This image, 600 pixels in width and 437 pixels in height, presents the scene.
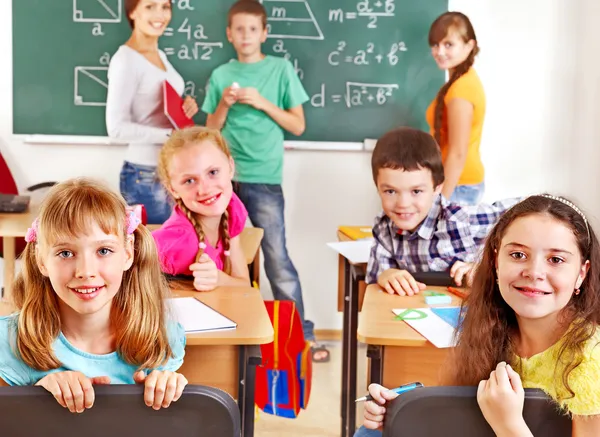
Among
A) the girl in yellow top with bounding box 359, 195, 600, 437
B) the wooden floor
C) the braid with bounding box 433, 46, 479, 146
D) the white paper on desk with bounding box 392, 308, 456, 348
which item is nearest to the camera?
the girl in yellow top with bounding box 359, 195, 600, 437

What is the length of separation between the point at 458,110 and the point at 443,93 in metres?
0.16

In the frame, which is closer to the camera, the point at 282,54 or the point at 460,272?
the point at 460,272

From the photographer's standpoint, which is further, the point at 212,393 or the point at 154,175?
the point at 154,175

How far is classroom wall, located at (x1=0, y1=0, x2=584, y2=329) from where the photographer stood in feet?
14.0

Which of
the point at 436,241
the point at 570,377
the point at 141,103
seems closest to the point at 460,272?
the point at 436,241

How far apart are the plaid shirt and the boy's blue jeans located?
159 cm

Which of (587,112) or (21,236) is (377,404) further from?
(587,112)

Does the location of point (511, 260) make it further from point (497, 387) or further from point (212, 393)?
point (212, 393)

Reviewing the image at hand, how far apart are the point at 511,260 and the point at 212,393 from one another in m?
0.62

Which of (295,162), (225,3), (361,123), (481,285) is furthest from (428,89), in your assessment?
(481,285)

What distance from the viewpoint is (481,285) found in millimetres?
1618

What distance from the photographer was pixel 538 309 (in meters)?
1.48

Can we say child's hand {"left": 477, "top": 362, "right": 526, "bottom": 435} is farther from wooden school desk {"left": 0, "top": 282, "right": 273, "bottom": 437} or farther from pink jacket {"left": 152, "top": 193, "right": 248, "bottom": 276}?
pink jacket {"left": 152, "top": 193, "right": 248, "bottom": 276}

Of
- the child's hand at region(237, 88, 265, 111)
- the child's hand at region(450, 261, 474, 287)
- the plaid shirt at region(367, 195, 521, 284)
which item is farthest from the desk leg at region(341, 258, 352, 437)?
the child's hand at region(237, 88, 265, 111)
